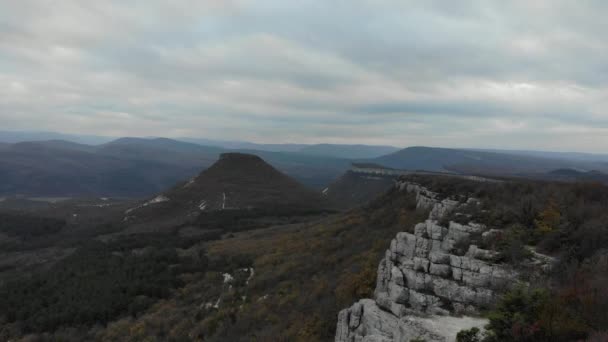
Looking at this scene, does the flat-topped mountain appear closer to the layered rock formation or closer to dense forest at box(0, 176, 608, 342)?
dense forest at box(0, 176, 608, 342)

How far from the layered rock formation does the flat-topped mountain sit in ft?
262

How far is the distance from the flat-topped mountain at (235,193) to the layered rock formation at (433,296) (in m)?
79.9

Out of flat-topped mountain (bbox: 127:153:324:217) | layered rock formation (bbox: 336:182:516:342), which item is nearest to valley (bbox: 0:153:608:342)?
layered rock formation (bbox: 336:182:516:342)

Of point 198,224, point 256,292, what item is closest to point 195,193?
point 198,224

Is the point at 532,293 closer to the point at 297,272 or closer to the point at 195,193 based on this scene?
the point at 297,272

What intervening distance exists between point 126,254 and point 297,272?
34.8 m

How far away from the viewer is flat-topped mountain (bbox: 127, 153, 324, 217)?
319 feet

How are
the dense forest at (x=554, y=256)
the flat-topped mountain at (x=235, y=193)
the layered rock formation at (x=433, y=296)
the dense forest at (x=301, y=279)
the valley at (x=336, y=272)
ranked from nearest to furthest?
the dense forest at (x=554, y=256) → the dense forest at (x=301, y=279) → the layered rock formation at (x=433, y=296) → the valley at (x=336, y=272) → the flat-topped mountain at (x=235, y=193)

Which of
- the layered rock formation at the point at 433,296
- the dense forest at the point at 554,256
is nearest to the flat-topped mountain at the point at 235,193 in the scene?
the dense forest at the point at 554,256

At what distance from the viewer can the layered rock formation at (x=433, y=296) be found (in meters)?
10.6

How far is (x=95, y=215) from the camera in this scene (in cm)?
10600

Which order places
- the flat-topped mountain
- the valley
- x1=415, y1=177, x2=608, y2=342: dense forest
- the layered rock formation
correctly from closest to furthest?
A: x1=415, y1=177, x2=608, y2=342: dense forest → the layered rock formation → the valley → the flat-topped mountain

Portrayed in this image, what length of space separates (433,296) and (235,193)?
98141 mm

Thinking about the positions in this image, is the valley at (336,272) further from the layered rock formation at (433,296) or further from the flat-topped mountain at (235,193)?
the flat-topped mountain at (235,193)
